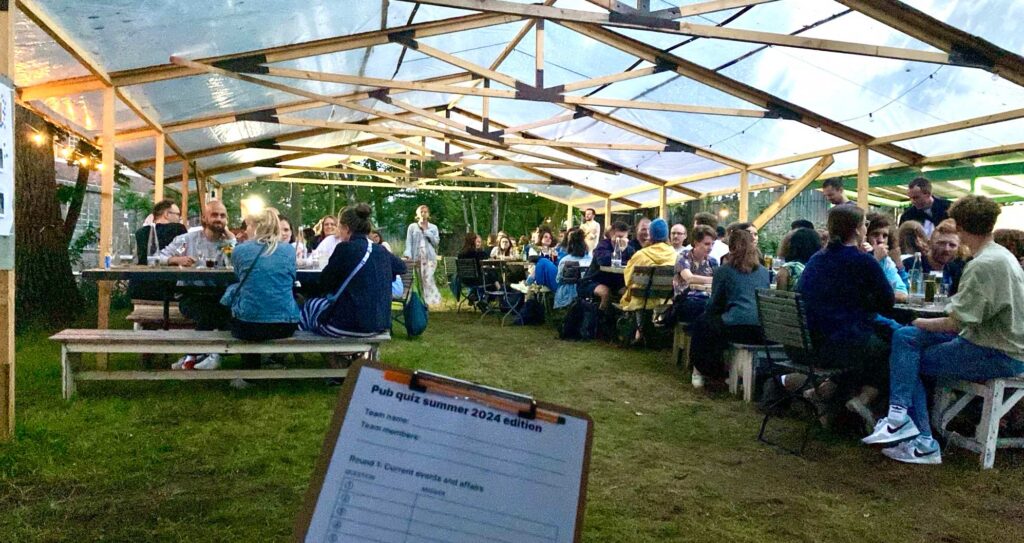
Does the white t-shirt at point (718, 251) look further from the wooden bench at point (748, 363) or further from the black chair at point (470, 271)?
the black chair at point (470, 271)

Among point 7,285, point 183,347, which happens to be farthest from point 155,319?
point 7,285

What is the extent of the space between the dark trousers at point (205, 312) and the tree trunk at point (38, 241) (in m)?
3.20

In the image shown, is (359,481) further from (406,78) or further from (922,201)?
(406,78)

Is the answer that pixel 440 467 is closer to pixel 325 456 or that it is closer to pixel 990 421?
pixel 325 456

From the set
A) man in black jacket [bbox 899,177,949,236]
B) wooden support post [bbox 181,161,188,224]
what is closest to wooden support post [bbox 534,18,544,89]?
man in black jacket [bbox 899,177,949,236]

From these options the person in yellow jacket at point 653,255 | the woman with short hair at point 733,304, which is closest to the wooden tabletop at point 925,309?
the woman with short hair at point 733,304

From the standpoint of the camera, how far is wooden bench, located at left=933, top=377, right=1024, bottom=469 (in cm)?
350

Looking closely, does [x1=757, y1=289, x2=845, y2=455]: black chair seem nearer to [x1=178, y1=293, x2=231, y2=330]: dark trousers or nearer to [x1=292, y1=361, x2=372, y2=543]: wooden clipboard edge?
[x1=292, y1=361, x2=372, y2=543]: wooden clipboard edge

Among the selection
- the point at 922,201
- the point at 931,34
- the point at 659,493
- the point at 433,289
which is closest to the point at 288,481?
the point at 659,493

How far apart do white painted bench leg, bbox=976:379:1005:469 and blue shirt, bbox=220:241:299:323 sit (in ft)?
13.1

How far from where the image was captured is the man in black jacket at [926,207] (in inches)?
248

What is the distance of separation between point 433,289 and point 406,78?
3431 millimetres

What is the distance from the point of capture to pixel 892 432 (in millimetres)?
3678

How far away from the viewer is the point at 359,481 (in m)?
1.22
